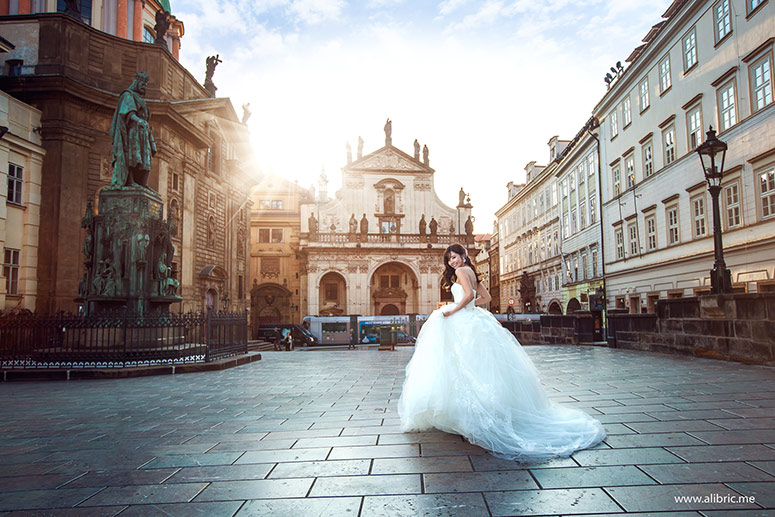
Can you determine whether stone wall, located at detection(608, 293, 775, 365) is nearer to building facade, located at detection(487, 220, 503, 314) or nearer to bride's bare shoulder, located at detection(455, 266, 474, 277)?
bride's bare shoulder, located at detection(455, 266, 474, 277)

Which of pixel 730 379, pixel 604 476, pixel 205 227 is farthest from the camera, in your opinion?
pixel 205 227

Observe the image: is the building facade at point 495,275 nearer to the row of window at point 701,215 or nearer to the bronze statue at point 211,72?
the row of window at point 701,215

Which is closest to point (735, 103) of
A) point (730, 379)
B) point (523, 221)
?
point (730, 379)

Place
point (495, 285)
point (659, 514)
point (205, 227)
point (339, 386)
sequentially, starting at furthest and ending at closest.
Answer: point (495, 285)
point (205, 227)
point (339, 386)
point (659, 514)

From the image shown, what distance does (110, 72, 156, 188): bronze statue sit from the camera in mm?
12375

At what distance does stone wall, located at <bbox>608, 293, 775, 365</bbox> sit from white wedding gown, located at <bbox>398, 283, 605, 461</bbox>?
22.8 feet

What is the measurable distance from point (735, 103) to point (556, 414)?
18027 millimetres

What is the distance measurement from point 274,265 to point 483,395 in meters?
49.8

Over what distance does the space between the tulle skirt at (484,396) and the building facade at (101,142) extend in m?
13.3

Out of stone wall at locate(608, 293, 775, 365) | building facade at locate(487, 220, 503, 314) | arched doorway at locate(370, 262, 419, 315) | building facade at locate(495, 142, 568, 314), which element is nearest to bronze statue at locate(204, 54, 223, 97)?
arched doorway at locate(370, 262, 419, 315)

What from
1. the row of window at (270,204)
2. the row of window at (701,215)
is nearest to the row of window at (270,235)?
the row of window at (270,204)

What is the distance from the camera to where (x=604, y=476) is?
3.24 m

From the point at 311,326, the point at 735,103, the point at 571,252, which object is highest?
the point at 735,103

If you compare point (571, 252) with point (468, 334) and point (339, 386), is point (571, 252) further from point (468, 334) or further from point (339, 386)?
point (468, 334)
